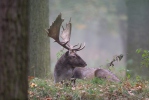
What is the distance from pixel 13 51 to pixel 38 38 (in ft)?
22.6

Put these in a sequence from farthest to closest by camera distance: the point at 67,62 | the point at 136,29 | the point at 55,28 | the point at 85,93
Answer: the point at 136,29 < the point at 67,62 < the point at 55,28 < the point at 85,93

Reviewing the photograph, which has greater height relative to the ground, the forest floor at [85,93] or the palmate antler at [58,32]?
the palmate antler at [58,32]

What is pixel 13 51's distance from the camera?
401 centimetres

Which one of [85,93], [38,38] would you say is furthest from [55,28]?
[85,93]

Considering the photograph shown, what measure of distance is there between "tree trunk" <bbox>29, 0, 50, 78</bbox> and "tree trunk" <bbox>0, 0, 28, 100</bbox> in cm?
662

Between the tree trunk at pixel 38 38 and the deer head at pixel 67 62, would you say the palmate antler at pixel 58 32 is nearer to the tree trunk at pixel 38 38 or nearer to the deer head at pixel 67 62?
the deer head at pixel 67 62

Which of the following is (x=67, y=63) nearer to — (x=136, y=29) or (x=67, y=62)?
(x=67, y=62)

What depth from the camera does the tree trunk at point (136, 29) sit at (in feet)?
48.1

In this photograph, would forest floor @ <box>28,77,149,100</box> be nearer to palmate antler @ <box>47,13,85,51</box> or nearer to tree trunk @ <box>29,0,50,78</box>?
palmate antler @ <box>47,13,85,51</box>

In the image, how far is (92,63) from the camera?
21969 millimetres

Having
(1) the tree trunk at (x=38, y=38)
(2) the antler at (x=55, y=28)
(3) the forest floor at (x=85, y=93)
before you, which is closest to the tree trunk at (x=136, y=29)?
(1) the tree trunk at (x=38, y=38)

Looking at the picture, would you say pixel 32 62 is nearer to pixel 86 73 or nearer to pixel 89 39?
pixel 86 73

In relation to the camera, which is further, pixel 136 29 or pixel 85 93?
pixel 136 29

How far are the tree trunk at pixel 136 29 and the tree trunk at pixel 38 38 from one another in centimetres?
441
